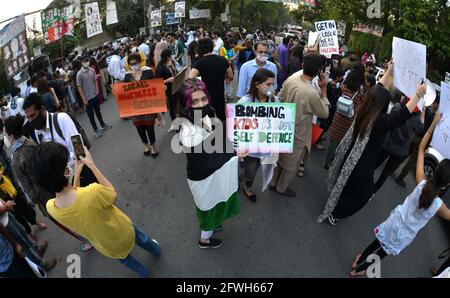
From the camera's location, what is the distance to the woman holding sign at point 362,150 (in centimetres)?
285

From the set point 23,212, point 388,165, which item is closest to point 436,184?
point 388,165

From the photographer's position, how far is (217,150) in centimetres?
293

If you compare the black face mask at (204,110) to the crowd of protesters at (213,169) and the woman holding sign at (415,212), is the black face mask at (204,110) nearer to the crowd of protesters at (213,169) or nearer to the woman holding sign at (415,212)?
the crowd of protesters at (213,169)

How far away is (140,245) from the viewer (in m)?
3.11

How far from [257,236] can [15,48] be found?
5790 mm

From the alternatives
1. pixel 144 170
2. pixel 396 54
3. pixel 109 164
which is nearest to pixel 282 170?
pixel 396 54

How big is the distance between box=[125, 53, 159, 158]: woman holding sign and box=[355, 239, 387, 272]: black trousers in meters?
3.87

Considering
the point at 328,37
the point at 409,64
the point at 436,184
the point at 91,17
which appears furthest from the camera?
the point at 91,17

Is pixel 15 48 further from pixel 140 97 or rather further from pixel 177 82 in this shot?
pixel 177 82

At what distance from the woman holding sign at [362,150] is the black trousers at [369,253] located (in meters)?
0.62

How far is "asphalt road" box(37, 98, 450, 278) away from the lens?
10.9 ft

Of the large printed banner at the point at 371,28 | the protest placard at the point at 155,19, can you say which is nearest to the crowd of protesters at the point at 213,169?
the large printed banner at the point at 371,28

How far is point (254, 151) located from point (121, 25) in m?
31.1

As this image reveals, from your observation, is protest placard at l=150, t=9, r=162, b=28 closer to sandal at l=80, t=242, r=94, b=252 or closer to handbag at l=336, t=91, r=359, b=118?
handbag at l=336, t=91, r=359, b=118
